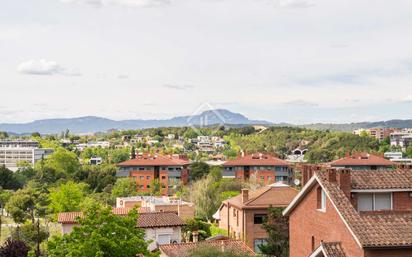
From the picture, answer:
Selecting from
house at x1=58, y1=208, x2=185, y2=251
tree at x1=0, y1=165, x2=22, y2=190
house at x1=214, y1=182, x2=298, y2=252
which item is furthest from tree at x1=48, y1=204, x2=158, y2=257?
tree at x1=0, y1=165, x2=22, y2=190

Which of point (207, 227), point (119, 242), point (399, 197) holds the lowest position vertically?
point (207, 227)

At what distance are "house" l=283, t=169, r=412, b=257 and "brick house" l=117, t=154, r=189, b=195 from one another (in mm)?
80474

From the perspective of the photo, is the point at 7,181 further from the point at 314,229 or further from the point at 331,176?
the point at 331,176

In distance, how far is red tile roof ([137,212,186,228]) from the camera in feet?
128

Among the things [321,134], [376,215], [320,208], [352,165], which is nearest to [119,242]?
[320,208]

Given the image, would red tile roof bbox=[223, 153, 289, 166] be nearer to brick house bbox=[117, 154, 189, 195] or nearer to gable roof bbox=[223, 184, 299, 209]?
brick house bbox=[117, 154, 189, 195]

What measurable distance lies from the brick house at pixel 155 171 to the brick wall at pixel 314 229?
78748mm

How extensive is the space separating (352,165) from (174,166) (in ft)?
96.5

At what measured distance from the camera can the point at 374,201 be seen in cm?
2255

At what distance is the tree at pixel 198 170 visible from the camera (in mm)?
101838

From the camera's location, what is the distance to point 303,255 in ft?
82.4

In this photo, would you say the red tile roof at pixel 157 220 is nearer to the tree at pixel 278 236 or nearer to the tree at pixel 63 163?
the tree at pixel 278 236

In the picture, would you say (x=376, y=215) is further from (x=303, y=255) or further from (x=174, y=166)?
(x=174, y=166)

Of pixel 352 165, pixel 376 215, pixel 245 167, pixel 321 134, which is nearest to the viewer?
pixel 376 215
